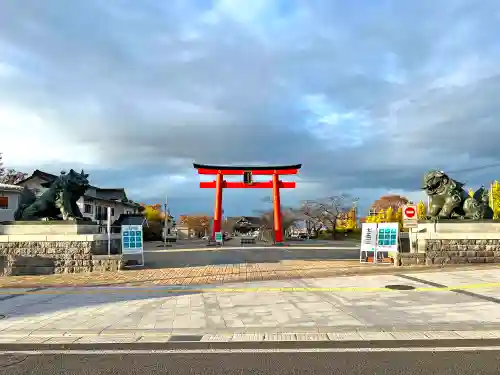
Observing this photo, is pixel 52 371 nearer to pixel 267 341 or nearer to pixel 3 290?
pixel 267 341

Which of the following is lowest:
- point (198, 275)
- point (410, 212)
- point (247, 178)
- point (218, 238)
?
point (218, 238)

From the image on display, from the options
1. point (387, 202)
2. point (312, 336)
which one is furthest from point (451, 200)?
point (387, 202)

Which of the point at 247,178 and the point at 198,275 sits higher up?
the point at 247,178

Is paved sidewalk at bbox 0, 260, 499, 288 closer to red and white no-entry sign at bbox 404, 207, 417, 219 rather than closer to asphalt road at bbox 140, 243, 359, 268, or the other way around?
red and white no-entry sign at bbox 404, 207, 417, 219

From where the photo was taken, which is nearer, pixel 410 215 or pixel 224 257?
pixel 410 215

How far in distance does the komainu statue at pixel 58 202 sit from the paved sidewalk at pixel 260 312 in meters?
5.17

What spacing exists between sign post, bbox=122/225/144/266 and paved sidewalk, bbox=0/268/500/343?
183 inches

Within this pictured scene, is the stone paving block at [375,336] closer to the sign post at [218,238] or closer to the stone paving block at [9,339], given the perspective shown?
the stone paving block at [9,339]

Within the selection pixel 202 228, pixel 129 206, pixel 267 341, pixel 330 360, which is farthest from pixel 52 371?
pixel 202 228

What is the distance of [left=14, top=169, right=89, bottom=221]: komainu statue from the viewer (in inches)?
641

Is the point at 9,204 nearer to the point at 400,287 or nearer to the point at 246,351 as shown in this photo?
the point at 400,287

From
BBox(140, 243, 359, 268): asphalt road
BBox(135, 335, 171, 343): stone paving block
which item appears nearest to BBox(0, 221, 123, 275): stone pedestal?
BBox(140, 243, 359, 268): asphalt road

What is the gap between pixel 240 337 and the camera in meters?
6.66

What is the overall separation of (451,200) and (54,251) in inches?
619
